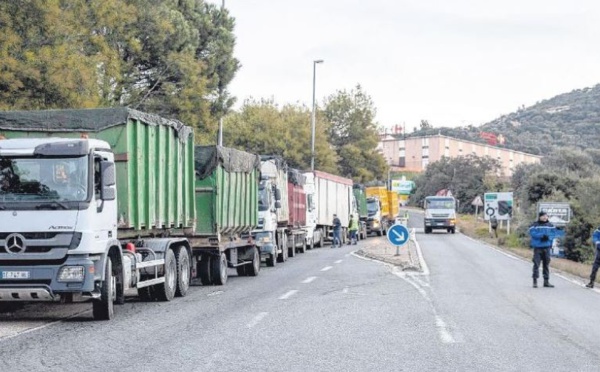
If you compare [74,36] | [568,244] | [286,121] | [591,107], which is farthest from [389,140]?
[74,36]

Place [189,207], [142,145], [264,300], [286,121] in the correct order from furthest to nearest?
1. [286,121]
2. [189,207]
3. [264,300]
4. [142,145]

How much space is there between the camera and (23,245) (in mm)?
12125

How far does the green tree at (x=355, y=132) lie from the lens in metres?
79.9

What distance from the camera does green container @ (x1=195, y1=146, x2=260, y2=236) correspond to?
766 inches

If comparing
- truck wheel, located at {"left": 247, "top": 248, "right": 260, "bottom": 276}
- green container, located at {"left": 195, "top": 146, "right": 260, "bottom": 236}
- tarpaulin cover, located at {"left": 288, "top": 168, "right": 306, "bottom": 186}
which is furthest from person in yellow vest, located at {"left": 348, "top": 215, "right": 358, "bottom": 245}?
green container, located at {"left": 195, "top": 146, "right": 260, "bottom": 236}

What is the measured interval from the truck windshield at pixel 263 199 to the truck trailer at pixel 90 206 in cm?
921

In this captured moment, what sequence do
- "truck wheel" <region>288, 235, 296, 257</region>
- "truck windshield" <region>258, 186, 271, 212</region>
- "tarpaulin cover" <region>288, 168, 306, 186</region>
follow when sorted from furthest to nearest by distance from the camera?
"tarpaulin cover" <region>288, 168, 306, 186</region>, "truck wheel" <region>288, 235, 296, 257</region>, "truck windshield" <region>258, 186, 271, 212</region>

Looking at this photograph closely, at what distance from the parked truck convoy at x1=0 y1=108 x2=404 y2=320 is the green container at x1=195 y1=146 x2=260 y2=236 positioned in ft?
0.08

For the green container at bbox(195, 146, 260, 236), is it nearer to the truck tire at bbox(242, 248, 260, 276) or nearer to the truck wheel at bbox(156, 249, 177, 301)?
the truck tire at bbox(242, 248, 260, 276)

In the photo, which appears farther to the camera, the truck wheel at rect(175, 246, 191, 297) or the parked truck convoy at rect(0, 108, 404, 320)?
the truck wheel at rect(175, 246, 191, 297)

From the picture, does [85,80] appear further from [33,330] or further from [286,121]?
[286,121]

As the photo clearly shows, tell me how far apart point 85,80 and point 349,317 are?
12.8 metres

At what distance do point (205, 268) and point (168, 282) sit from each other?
4.06 metres

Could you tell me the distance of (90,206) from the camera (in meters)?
Answer: 12.3
